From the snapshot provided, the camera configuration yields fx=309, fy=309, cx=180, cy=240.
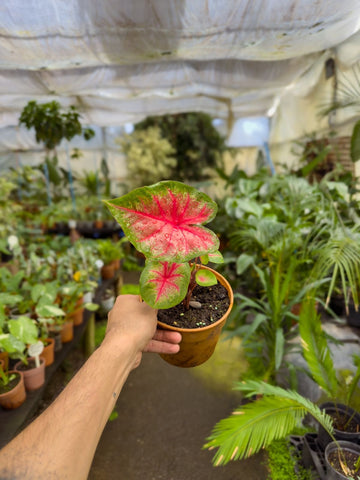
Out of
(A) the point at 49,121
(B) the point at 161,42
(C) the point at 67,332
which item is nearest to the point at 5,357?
(C) the point at 67,332

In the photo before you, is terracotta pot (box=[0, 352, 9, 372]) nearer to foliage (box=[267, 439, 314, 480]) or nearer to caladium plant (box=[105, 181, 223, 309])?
caladium plant (box=[105, 181, 223, 309])

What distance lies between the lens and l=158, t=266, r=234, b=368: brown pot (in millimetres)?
657

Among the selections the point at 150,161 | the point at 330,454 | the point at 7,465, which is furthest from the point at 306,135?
the point at 7,465

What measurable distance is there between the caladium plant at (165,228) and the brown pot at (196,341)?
0.38ft

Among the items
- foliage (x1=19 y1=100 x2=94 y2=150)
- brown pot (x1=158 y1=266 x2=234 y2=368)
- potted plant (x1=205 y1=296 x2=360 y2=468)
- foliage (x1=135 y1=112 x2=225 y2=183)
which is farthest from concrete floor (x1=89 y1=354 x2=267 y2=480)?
foliage (x1=135 y1=112 x2=225 y2=183)

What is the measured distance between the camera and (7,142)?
4.80 meters

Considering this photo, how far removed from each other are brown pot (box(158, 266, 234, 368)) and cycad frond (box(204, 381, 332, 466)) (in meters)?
0.42

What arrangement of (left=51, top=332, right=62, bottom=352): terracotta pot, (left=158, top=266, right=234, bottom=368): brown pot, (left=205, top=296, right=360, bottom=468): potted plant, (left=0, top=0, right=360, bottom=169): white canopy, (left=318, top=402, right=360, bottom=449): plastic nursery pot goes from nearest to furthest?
(left=158, top=266, right=234, bottom=368): brown pot
(left=205, top=296, right=360, bottom=468): potted plant
(left=318, top=402, right=360, bottom=449): plastic nursery pot
(left=0, top=0, right=360, bottom=169): white canopy
(left=51, top=332, right=62, bottom=352): terracotta pot

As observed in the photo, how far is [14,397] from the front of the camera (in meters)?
1.23

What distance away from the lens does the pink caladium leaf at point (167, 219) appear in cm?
52

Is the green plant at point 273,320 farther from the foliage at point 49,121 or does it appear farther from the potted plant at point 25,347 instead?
the foliage at point 49,121

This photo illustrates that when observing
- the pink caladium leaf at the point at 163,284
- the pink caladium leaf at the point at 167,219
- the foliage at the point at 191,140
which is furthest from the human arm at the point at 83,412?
the foliage at the point at 191,140

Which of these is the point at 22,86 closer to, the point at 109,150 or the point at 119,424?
the point at 119,424

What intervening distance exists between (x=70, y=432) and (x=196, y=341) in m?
0.29
